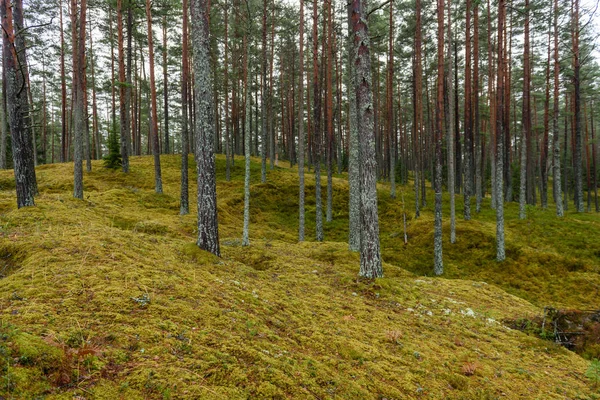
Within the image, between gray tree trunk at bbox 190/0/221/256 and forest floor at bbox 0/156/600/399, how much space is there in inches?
46.1

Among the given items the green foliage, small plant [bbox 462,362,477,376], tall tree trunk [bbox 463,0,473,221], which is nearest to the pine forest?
small plant [bbox 462,362,477,376]

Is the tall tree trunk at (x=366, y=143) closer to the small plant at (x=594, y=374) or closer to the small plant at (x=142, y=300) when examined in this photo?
the small plant at (x=594, y=374)

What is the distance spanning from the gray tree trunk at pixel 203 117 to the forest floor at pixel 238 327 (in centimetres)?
117

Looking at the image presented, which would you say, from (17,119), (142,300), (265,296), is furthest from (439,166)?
(17,119)

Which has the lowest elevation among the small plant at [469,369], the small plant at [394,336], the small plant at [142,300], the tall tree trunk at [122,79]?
the small plant at [469,369]

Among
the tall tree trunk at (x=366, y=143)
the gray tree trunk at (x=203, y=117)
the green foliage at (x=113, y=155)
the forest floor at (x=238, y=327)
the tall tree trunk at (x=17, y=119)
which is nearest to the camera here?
the forest floor at (x=238, y=327)

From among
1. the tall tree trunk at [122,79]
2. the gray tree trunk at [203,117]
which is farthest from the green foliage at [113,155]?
the gray tree trunk at [203,117]

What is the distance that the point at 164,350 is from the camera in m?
3.32

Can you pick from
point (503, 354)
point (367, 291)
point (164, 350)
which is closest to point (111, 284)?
point (164, 350)

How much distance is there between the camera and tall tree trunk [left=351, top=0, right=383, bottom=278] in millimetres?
7777

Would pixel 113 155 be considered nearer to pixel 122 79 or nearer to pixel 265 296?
pixel 122 79

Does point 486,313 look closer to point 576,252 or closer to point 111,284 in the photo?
point 111,284

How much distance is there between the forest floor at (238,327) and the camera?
9.57 feet

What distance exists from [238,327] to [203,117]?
17.5ft
